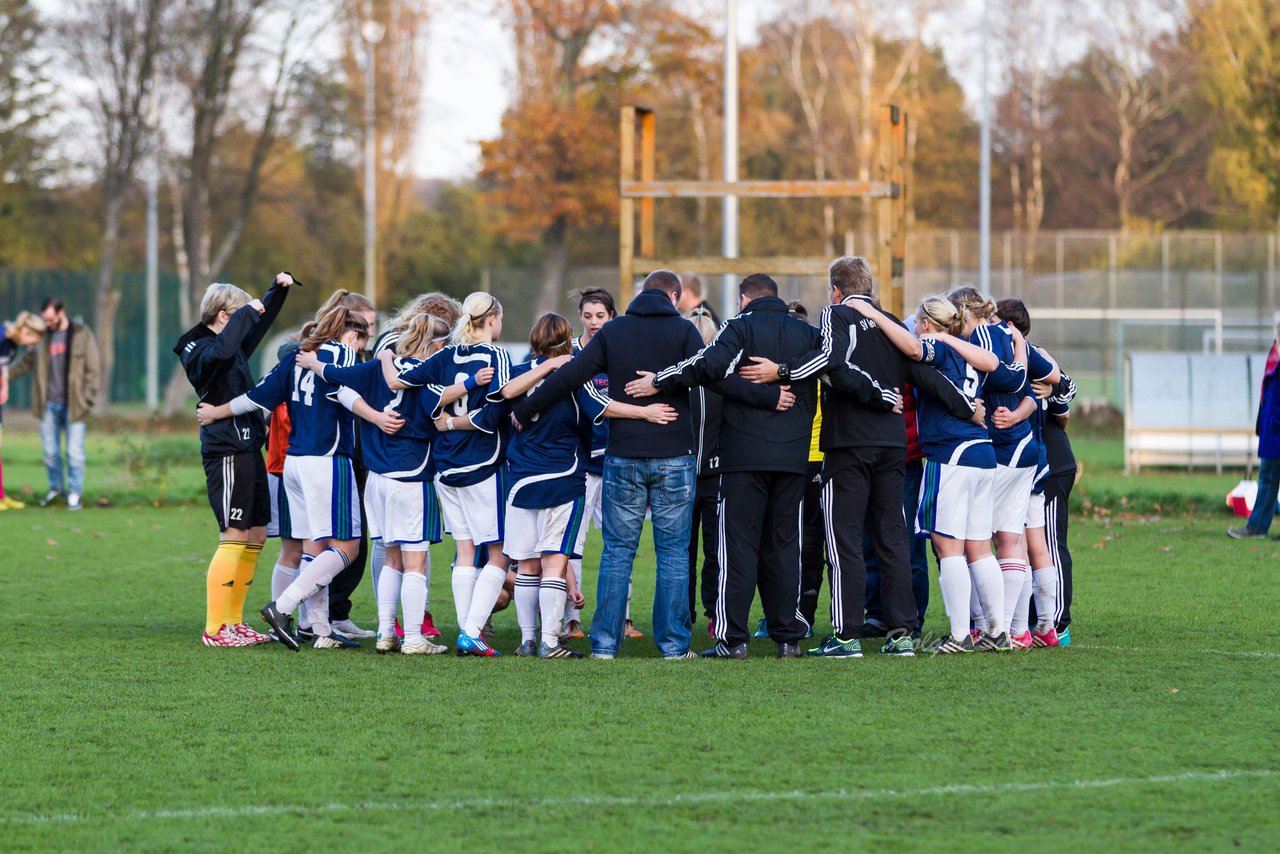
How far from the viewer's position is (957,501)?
8.17m

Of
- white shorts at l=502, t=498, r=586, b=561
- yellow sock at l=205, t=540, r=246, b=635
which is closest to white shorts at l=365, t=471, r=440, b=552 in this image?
white shorts at l=502, t=498, r=586, b=561

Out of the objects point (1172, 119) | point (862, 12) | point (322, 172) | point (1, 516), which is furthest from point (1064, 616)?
point (1172, 119)

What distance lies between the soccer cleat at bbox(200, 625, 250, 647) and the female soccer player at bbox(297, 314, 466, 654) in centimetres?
83

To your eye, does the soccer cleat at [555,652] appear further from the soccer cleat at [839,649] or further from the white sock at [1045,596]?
the white sock at [1045,596]

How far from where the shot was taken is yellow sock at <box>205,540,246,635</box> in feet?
28.5

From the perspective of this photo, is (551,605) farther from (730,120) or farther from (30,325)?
(730,120)

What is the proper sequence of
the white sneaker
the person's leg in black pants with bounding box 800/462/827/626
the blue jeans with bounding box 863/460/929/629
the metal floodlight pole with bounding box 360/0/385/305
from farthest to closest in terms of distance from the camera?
1. the metal floodlight pole with bounding box 360/0/385/305
2. the white sneaker
3. the blue jeans with bounding box 863/460/929/629
4. the person's leg in black pants with bounding box 800/462/827/626

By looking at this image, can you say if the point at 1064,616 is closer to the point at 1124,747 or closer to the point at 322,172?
the point at 1124,747

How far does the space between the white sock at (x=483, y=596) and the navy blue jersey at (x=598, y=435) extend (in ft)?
2.45

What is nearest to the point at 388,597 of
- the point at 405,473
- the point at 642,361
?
the point at 405,473

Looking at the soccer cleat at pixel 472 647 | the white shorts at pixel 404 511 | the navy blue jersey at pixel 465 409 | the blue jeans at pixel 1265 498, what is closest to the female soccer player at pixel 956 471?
the navy blue jersey at pixel 465 409

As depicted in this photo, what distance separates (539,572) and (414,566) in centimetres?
65

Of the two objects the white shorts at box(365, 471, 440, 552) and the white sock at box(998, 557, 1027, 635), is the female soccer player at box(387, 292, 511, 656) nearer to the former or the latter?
the white shorts at box(365, 471, 440, 552)

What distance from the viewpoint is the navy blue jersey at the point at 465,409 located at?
26.9 feet
